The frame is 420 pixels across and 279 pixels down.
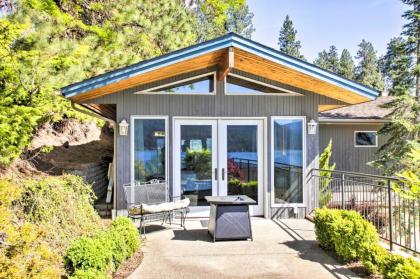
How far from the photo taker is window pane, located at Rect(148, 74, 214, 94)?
741 cm

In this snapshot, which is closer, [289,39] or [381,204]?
[381,204]

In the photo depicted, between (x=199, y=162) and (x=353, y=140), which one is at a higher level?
(x=353, y=140)

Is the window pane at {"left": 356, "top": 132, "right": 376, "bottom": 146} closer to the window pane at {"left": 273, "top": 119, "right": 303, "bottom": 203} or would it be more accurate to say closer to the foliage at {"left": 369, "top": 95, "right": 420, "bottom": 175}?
the foliage at {"left": 369, "top": 95, "right": 420, "bottom": 175}

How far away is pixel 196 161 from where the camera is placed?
7.53 metres

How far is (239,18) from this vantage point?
105 feet

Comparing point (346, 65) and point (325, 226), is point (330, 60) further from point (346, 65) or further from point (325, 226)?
point (325, 226)

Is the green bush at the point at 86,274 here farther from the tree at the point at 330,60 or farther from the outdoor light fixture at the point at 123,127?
the tree at the point at 330,60

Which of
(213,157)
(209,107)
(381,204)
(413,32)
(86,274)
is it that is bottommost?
(86,274)

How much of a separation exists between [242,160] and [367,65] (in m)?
48.9

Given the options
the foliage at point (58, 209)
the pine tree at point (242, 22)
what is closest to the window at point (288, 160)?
the foliage at point (58, 209)

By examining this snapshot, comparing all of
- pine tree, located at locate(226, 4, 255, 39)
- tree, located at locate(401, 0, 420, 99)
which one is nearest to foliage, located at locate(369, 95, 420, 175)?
tree, located at locate(401, 0, 420, 99)

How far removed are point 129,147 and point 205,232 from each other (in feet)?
7.34

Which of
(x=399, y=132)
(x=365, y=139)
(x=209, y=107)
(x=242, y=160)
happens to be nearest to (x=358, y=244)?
(x=242, y=160)

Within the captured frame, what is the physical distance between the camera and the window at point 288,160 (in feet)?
25.3
